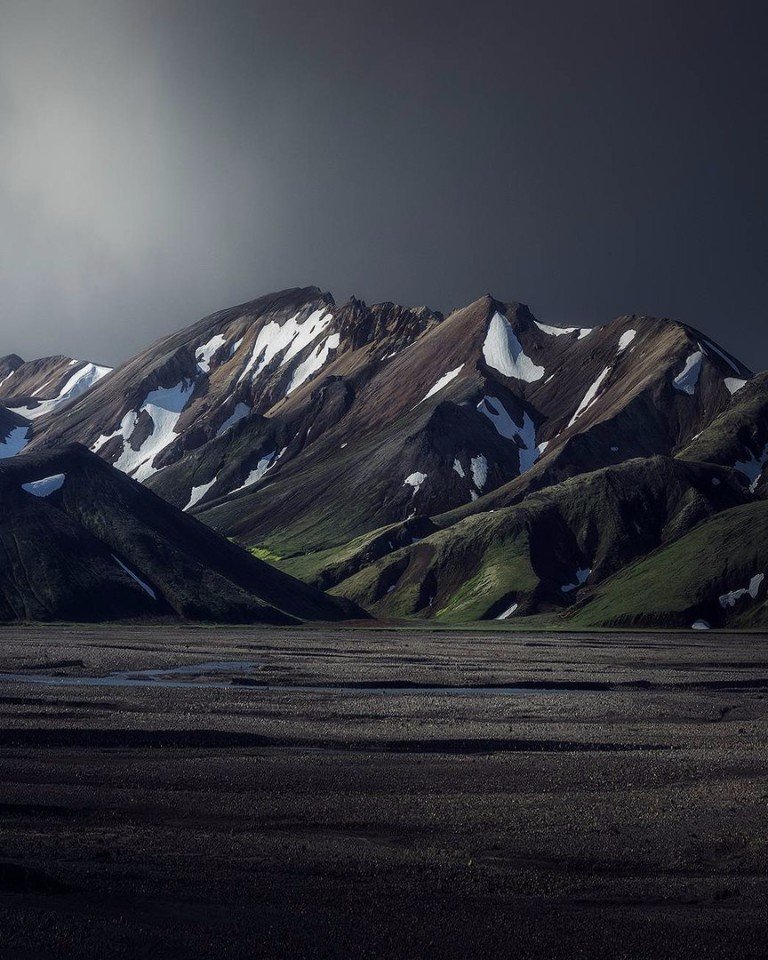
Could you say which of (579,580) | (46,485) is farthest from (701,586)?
(46,485)

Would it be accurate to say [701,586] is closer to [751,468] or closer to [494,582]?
[494,582]

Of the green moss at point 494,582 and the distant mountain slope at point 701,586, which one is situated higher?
the distant mountain slope at point 701,586

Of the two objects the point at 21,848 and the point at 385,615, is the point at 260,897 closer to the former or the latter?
the point at 21,848

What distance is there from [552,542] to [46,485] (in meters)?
85.7

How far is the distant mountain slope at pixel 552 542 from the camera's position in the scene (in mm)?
169000

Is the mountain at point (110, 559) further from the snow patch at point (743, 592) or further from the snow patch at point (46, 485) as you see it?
the snow patch at point (743, 592)

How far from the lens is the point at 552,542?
177875 millimetres

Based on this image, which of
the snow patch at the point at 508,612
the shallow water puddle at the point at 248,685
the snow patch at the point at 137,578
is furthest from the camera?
the snow patch at the point at 508,612

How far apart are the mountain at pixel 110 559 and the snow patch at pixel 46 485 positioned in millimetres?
140

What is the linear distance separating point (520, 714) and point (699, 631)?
86195mm

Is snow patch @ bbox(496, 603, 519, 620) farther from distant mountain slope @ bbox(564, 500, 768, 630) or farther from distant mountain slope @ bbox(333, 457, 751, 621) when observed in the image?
distant mountain slope @ bbox(564, 500, 768, 630)

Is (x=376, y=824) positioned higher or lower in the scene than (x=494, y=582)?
higher

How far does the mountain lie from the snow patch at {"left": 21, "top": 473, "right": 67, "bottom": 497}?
140 mm

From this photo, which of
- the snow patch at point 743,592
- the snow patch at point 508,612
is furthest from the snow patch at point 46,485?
the snow patch at point 743,592
